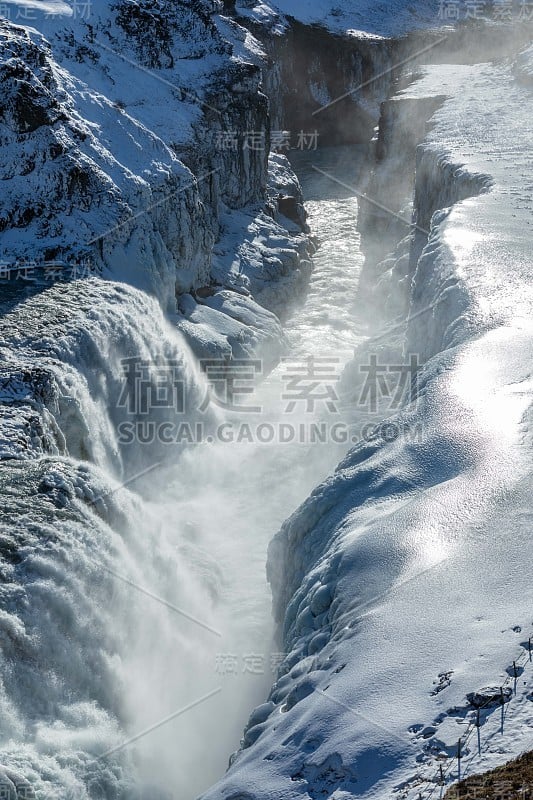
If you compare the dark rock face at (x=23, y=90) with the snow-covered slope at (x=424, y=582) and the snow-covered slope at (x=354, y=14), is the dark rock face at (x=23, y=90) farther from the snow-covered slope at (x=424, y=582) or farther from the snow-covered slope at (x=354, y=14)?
the snow-covered slope at (x=354, y=14)

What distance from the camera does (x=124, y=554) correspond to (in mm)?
17375

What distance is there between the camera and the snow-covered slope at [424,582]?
9711 millimetres

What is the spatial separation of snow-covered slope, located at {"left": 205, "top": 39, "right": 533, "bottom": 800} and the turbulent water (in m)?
2.28

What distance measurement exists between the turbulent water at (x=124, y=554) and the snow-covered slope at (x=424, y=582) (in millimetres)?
2285

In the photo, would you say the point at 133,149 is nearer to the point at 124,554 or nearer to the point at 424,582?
the point at 124,554

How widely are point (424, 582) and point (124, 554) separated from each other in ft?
23.5

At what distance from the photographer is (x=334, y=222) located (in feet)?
161

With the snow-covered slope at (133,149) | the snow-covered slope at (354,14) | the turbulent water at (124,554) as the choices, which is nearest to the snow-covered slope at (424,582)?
the turbulent water at (124,554)

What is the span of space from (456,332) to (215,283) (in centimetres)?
1591

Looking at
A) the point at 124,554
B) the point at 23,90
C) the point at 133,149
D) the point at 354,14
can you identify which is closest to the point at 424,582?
the point at 124,554

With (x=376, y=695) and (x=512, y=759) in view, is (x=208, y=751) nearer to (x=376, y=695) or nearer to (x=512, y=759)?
(x=376, y=695)

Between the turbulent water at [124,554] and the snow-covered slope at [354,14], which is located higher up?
the snow-covered slope at [354,14]

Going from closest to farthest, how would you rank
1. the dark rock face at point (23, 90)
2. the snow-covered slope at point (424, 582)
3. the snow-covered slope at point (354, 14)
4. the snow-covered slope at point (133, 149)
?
the snow-covered slope at point (424, 582) → the dark rock face at point (23, 90) → the snow-covered slope at point (133, 149) → the snow-covered slope at point (354, 14)

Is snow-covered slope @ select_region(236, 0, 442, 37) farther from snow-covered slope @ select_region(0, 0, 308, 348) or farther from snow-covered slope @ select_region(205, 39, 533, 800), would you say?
snow-covered slope @ select_region(205, 39, 533, 800)
